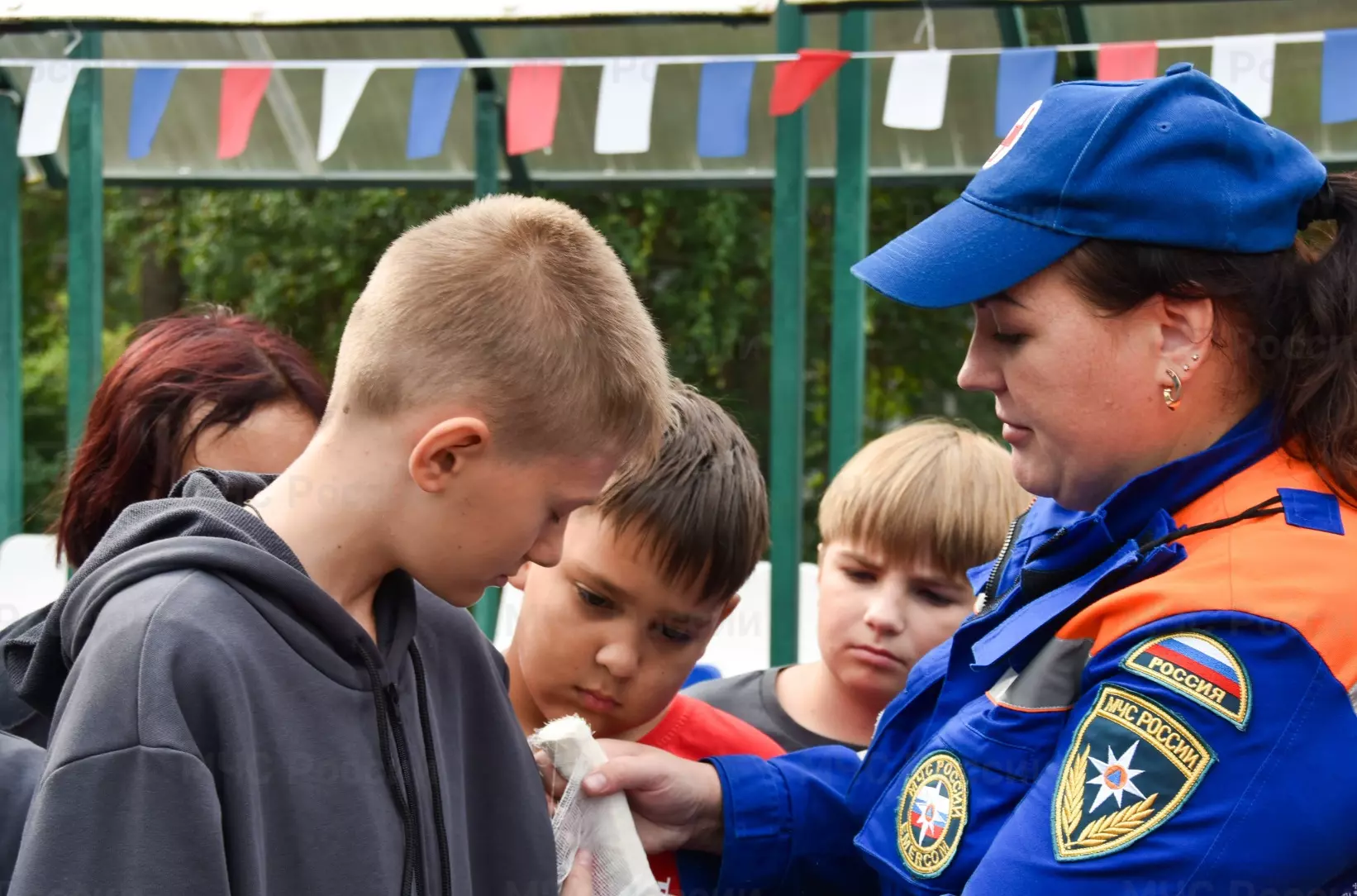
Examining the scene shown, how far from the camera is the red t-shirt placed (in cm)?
224

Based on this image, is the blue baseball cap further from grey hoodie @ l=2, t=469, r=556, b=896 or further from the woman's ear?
grey hoodie @ l=2, t=469, r=556, b=896

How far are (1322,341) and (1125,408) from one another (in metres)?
0.22

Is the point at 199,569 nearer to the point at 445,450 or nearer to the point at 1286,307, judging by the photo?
the point at 445,450

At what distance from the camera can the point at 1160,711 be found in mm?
1386

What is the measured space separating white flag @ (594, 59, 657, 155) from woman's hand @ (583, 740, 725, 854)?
245cm

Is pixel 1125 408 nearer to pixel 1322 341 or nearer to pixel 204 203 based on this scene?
pixel 1322 341

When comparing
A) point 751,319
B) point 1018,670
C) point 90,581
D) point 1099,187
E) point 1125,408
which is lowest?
Result: point 751,319

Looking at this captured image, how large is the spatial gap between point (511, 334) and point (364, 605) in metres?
0.34

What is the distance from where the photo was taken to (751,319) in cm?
1023

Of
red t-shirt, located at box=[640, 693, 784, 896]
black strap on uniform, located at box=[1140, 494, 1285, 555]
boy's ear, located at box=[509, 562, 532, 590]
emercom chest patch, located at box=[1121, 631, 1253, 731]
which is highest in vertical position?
black strap on uniform, located at box=[1140, 494, 1285, 555]

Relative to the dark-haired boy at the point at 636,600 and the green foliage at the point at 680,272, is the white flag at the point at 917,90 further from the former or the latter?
the green foliage at the point at 680,272

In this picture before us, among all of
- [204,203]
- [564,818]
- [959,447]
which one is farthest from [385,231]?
[564,818]

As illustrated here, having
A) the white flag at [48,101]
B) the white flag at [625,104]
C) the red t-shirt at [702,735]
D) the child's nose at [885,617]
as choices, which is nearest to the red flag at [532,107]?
the white flag at [625,104]

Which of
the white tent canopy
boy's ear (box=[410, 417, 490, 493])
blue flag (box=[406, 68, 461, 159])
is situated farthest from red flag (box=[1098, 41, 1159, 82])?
boy's ear (box=[410, 417, 490, 493])
